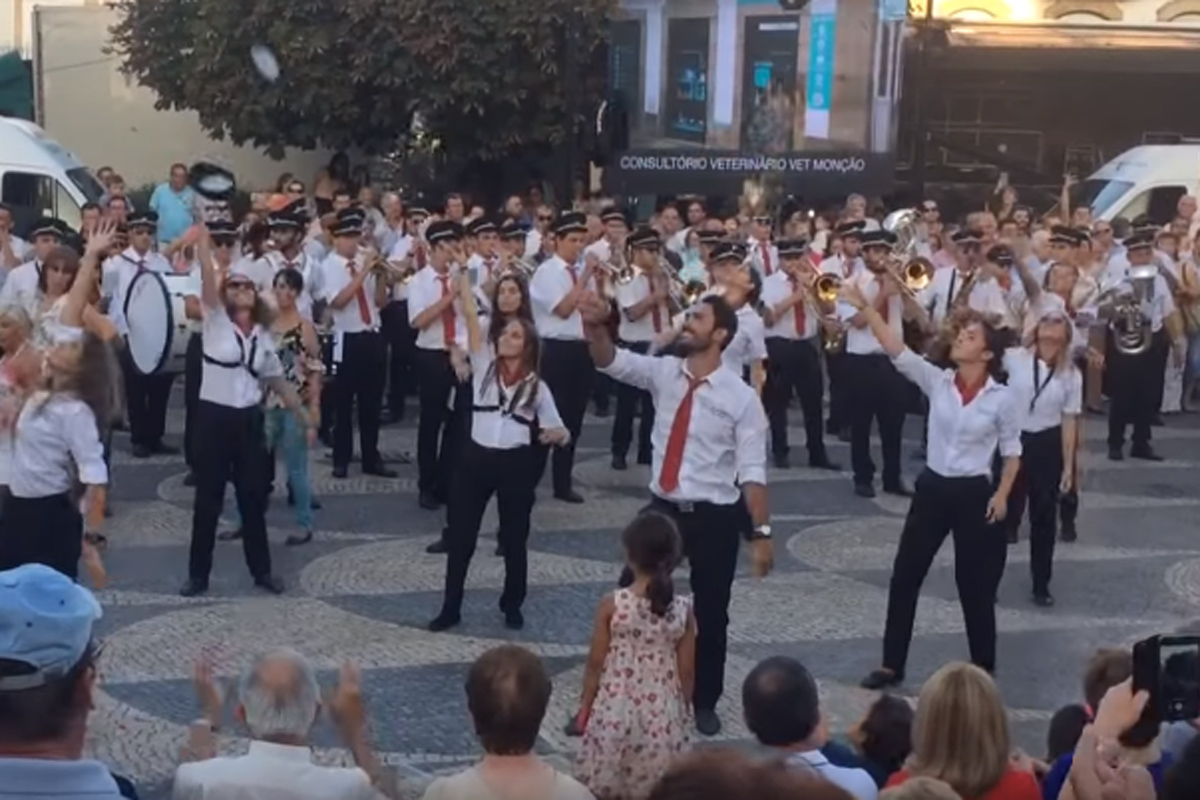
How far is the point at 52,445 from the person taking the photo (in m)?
8.12

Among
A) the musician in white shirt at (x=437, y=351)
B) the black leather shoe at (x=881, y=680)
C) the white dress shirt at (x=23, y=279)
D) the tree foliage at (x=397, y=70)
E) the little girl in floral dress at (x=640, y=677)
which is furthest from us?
the tree foliage at (x=397, y=70)

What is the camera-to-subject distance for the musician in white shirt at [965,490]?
861 centimetres

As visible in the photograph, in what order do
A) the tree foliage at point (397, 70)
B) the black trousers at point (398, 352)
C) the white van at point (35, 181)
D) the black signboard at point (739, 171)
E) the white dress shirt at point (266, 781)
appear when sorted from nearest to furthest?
the white dress shirt at point (266, 781) < the black trousers at point (398, 352) < the white van at point (35, 181) < the black signboard at point (739, 171) < the tree foliage at point (397, 70)

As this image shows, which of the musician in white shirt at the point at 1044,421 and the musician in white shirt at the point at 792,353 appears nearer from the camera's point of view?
the musician in white shirt at the point at 1044,421

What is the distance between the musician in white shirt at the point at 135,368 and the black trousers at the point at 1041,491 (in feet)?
20.0

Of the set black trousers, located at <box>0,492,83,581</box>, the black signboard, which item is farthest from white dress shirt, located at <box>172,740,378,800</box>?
the black signboard

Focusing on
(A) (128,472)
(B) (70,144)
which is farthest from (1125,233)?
(B) (70,144)

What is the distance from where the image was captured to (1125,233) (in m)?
17.8

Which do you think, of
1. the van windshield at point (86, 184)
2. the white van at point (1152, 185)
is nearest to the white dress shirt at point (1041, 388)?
the white van at point (1152, 185)

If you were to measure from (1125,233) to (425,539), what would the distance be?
8999mm

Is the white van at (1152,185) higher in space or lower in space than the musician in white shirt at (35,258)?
higher

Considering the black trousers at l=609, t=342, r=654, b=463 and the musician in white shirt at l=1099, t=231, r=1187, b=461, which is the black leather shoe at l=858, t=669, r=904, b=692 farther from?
the musician in white shirt at l=1099, t=231, r=1187, b=461

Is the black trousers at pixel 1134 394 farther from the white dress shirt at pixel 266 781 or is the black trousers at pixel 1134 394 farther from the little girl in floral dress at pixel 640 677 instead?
the white dress shirt at pixel 266 781

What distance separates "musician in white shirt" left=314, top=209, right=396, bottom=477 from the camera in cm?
1296
